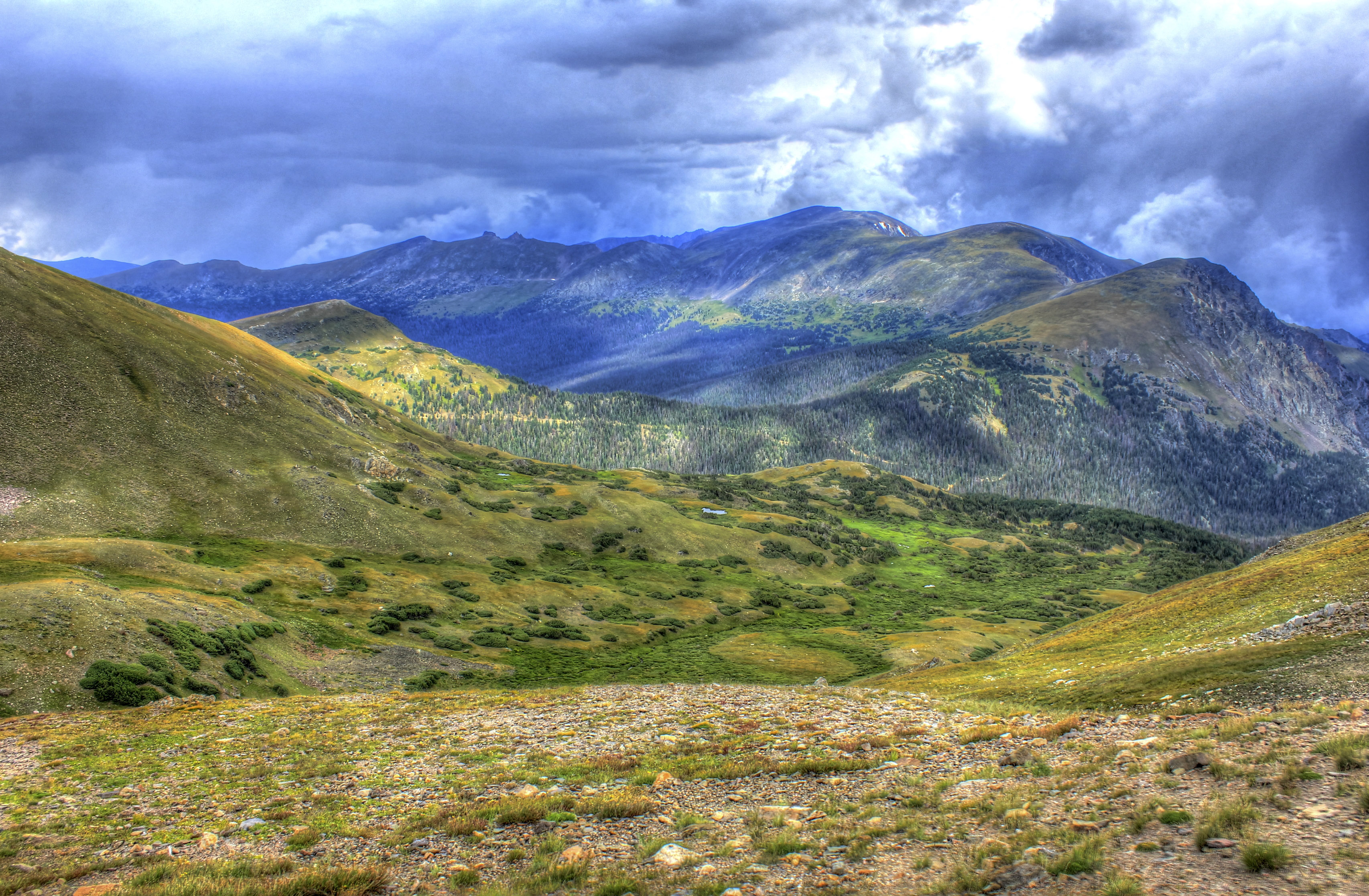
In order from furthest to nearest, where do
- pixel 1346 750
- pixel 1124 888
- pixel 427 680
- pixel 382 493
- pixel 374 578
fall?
pixel 382 493 → pixel 374 578 → pixel 427 680 → pixel 1346 750 → pixel 1124 888

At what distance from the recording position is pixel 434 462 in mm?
160625

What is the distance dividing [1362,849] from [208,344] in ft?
498

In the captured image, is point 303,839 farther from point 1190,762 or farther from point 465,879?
point 1190,762

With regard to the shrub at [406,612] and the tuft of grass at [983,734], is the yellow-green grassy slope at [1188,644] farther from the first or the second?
the shrub at [406,612]

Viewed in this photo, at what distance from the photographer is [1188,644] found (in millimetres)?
36500

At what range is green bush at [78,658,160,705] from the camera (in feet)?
122

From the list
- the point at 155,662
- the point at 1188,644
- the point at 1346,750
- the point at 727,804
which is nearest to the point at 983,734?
the point at 727,804

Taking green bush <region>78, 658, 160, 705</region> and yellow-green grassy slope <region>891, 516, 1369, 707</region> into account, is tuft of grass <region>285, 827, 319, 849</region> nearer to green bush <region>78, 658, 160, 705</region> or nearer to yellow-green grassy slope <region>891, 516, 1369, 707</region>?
green bush <region>78, 658, 160, 705</region>

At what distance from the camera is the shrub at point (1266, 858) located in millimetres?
10562

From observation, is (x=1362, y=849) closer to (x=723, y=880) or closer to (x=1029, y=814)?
(x=1029, y=814)

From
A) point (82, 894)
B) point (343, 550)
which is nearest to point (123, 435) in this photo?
point (343, 550)

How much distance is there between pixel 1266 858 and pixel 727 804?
12057 mm

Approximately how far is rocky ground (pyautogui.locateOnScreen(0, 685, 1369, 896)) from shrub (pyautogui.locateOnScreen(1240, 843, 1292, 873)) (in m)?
0.03

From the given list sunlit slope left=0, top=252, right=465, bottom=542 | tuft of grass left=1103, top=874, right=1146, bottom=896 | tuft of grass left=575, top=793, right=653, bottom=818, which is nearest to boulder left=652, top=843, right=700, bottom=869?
tuft of grass left=575, top=793, right=653, bottom=818
